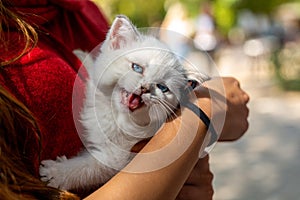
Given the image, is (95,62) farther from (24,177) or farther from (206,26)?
(206,26)

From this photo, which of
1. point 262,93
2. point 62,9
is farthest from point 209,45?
point 62,9

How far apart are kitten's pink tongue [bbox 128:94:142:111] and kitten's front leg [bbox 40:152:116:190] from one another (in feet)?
0.43

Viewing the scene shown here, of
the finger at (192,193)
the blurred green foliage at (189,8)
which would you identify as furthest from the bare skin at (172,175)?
the blurred green foliage at (189,8)

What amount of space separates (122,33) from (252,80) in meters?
7.63

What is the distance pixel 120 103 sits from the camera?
1.03 meters

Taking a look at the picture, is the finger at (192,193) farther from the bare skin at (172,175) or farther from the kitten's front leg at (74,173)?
the kitten's front leg at (74,173)

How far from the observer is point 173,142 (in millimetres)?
1036

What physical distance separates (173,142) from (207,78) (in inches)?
6.1

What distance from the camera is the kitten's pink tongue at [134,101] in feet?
3.28

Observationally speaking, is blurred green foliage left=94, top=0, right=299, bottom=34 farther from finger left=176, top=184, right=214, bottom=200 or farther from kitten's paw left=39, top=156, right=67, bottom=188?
kitten's paw left=39, top=156, right=67, bottom=188

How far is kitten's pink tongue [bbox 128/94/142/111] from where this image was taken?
100 centimetres

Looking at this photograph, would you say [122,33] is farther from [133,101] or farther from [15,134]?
[15,134]

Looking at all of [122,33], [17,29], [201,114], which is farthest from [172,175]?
[17,29]

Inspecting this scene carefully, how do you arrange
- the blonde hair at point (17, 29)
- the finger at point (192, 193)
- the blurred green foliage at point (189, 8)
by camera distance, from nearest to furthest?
the blonde hair at point (17, 29) → the finger at point (192, 193) → the blurred green foliage at point (189, 8)
